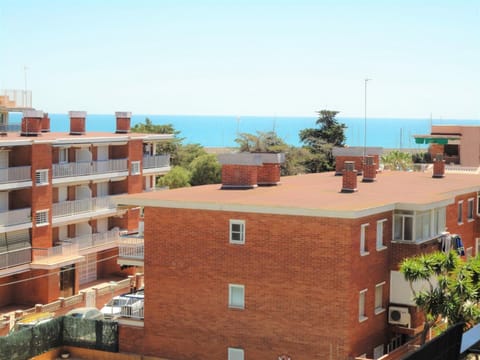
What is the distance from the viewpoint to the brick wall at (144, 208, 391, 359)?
2995 cm

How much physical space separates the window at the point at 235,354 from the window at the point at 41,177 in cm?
2512

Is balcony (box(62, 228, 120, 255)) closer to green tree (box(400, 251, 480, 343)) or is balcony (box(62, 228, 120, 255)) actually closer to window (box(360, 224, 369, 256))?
window (box(360, 224, 369, 256))

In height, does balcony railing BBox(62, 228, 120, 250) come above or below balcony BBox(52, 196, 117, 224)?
below

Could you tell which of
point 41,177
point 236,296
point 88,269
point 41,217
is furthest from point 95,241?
→ point 236,296

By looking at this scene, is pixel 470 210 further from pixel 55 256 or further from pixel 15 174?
pixel 15 174

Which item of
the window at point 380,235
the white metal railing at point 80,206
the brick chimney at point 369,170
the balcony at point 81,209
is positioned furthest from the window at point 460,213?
the white metal railing at point 80,206

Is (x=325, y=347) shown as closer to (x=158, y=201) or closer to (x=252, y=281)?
(x=252, y=281)

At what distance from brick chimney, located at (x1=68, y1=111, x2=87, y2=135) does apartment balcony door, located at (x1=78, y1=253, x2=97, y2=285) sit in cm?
1010

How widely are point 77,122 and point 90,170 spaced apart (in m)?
6.00

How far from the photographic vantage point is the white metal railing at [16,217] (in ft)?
163

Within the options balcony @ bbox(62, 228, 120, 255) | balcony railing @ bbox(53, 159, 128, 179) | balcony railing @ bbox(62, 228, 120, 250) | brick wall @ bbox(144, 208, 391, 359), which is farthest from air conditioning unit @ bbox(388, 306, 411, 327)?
balcony railing @ bbox(53, 159, 128, 179)

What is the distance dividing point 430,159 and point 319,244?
58627 millimetres

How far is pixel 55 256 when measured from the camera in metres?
53.0

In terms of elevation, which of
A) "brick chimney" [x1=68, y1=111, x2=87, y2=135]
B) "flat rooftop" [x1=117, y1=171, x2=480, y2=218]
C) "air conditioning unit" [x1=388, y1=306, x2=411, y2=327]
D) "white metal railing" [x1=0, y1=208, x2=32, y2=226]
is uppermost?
"brick chimney" [x1=68, y1=111, x2=87, y2=135]
